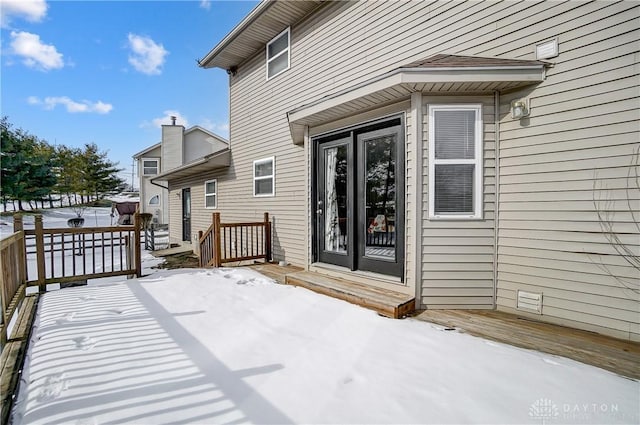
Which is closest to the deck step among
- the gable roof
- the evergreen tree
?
the gable roof

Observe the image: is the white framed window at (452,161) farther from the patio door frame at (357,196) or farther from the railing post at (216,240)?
the railing post at (216,240)

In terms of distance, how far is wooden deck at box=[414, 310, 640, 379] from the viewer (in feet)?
7.30

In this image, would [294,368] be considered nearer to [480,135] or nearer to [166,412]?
[166,412]

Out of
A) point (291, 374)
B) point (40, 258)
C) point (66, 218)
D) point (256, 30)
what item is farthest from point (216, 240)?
point (66, 218)

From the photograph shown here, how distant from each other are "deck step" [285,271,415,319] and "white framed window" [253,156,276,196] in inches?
110

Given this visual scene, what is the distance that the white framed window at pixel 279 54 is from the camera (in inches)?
253

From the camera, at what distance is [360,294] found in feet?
11.4

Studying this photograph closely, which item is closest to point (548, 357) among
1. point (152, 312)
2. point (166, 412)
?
A: point (166, 412)

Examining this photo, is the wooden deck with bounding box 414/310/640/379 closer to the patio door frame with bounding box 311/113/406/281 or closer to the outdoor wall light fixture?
the patio door frame with bounding box 311/113/406/281

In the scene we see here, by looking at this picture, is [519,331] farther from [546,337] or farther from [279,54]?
[279,54]

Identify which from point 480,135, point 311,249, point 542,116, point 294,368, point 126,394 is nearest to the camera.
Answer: point 126,394

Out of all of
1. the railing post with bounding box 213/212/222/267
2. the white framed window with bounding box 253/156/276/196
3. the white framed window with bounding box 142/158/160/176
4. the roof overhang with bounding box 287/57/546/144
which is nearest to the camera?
the roof overhang with bounding box 287/57/546/144

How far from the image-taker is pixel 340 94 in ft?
12.2

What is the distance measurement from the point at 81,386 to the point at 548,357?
134 inches
